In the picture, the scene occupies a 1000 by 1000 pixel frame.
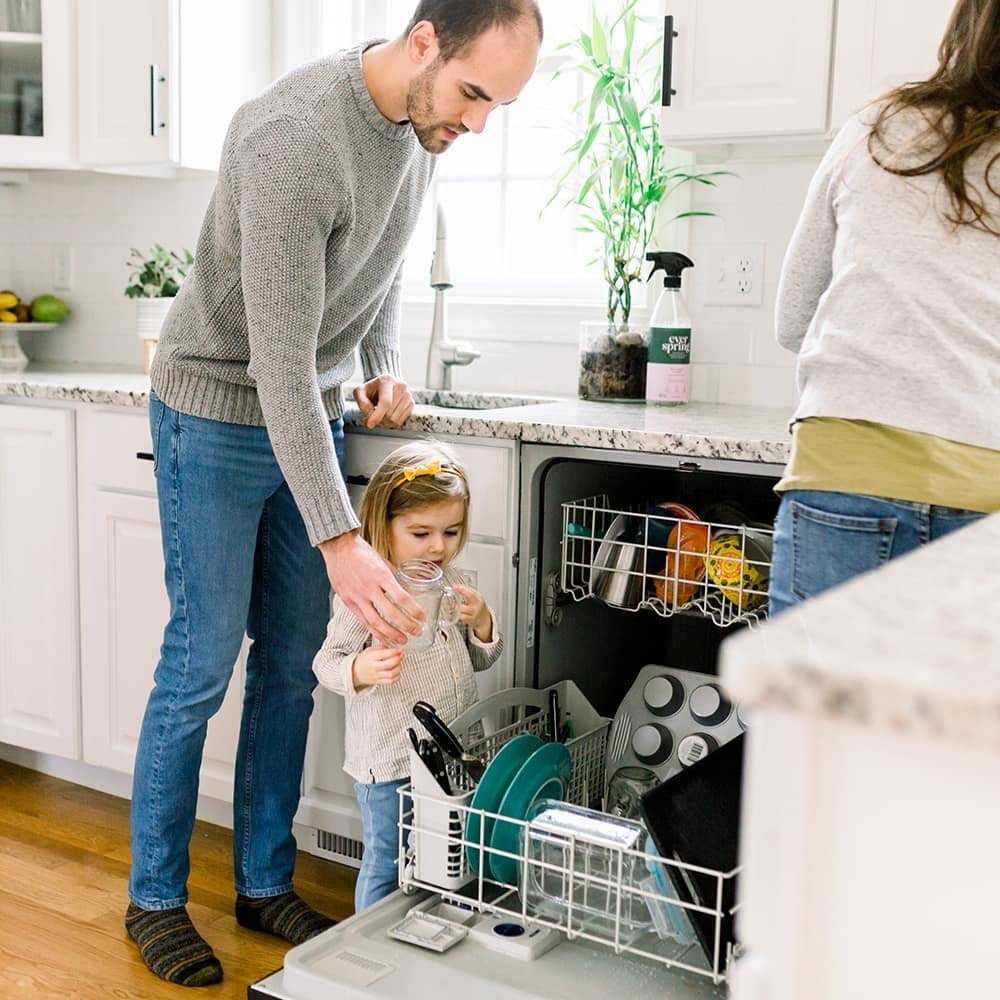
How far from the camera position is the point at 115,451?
8.30 ft

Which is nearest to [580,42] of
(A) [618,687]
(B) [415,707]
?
(A) [618,687]

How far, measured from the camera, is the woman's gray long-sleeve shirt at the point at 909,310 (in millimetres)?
1329

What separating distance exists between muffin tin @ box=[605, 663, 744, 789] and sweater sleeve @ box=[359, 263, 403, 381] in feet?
2.28

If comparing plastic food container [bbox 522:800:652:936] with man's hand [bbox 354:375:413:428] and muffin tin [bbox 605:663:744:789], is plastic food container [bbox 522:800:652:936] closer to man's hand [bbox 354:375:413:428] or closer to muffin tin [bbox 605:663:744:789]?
muffin tin [bbox 605:663:744:789]

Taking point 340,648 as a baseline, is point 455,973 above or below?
below

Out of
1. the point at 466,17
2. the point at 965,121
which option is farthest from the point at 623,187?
the point at 965,121

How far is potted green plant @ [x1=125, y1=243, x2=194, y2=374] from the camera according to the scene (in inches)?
Answer: 122

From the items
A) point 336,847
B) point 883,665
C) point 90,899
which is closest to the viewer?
point 883,665

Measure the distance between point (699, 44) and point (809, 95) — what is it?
0.73 feet

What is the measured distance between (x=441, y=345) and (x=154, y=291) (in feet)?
2.78

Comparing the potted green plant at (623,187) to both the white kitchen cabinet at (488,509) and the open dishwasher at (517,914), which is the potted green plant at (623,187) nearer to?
the white kitchen cabinet at (488,509)

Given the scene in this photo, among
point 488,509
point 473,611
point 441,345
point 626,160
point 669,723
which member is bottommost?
point 669,723

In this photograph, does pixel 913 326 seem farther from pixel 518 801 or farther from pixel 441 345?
pixel 441 345

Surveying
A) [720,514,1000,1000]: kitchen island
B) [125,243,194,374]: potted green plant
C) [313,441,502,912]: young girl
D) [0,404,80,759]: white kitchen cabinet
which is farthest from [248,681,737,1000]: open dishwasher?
[125,243,194,374]: potted green plant
